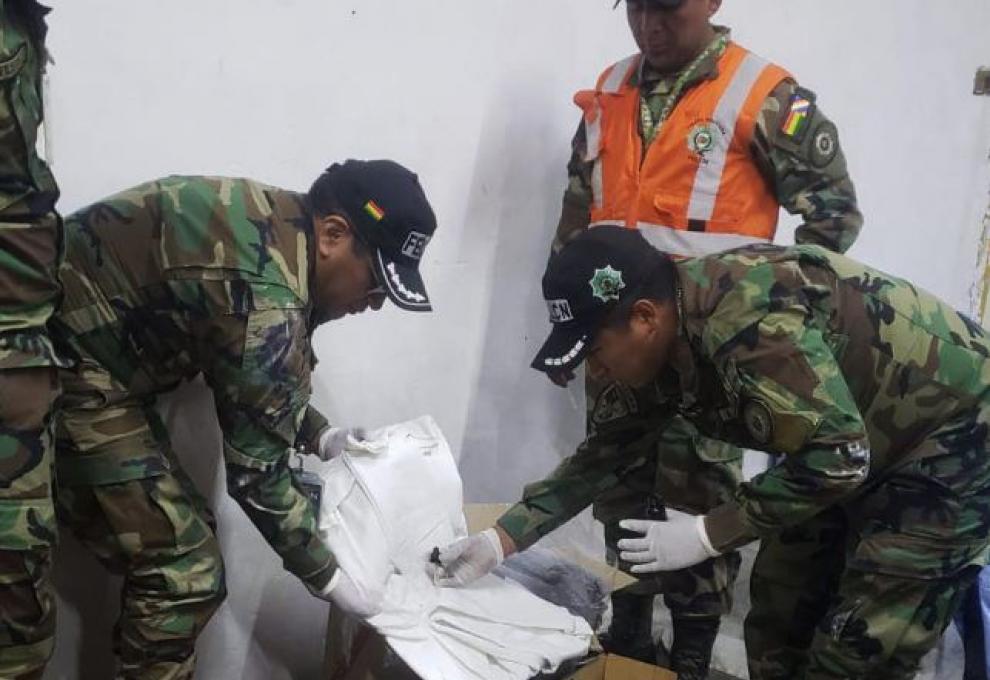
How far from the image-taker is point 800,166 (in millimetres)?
1707

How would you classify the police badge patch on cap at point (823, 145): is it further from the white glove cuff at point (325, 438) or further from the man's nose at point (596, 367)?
the white glove cuff at point (325, 438)

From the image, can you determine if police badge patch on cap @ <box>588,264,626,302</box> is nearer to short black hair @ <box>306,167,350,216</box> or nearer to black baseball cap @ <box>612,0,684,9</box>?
short black hair @ <box>306,167,350,216</box>

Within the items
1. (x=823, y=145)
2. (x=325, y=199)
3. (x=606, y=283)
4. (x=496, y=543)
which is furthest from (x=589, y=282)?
(x=823, y=145)

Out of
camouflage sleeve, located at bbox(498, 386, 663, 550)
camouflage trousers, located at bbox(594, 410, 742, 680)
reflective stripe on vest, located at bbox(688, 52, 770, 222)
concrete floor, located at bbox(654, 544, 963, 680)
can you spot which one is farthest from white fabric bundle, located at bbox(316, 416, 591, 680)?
concrete floor, located at bbox(654, 544, 963, 680)

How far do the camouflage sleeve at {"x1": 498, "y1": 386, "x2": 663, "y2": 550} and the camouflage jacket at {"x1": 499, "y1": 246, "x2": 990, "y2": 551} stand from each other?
0.13m

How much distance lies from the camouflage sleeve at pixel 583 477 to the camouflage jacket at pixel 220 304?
1.35ft

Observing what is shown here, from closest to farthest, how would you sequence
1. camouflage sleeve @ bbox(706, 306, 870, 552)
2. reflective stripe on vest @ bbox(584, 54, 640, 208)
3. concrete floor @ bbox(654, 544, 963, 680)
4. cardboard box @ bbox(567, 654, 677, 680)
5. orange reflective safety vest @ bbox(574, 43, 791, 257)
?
camouflage sleeve @ bbox(706, 306, 870, 552)
cardboard box @ bbox(567, 654, 677, 680)
orange reflective safety vest @ bbox(574, 43, 791, 257)
reflective stripe on vest @ bbox(584, 54, 640, 208)
concrete floor @ bbox(654, 544, 963, 680)

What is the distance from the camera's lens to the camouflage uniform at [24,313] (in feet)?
3.24

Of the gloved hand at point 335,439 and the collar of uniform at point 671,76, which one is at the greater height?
the collar of uniform at point 671,76

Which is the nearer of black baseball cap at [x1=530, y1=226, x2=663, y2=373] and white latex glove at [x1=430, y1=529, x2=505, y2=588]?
black baseball cap at [x1=530, y1=226, x2=663, y2=373]

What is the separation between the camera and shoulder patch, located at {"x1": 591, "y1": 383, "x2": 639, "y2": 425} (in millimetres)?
1500

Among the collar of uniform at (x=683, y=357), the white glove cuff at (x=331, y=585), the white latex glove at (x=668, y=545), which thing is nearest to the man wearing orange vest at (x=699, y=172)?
the white latex glove at (x=668, y=545)

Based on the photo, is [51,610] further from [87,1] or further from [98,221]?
[87,1]

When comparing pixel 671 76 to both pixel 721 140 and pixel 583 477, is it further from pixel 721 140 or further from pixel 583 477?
pixel 583 477
